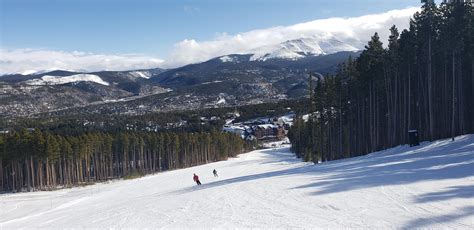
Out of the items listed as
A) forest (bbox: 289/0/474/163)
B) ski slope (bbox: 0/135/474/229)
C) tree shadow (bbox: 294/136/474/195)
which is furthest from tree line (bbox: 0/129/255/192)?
tree shadow (bbox: 294/136/474/195)

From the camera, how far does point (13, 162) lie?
2788 inches

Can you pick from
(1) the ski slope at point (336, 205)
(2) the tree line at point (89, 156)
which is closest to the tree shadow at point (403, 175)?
(1) the ski slope at point (336, 205)

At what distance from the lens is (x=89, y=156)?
82688 mm

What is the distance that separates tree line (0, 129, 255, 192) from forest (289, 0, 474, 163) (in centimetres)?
4244

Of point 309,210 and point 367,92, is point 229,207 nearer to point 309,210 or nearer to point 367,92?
point 309,210

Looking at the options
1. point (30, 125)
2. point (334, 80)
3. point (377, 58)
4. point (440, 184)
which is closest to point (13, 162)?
point (334, 80)

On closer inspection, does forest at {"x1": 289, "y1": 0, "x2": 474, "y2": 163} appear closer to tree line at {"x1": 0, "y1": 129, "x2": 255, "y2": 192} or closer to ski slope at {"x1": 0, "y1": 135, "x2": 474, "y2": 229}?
ski slope at {"x1": 0, "y1": 135, "x2": 474, "y2": 229}

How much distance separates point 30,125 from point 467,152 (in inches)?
7644

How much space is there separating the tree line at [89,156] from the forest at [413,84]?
42437mm

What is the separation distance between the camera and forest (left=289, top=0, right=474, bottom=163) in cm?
4075

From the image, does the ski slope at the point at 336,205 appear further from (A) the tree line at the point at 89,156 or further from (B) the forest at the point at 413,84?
(A) the tree line at the point at 89,156

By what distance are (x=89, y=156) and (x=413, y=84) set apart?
58.7m

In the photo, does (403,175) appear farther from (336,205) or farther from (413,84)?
(413,84)

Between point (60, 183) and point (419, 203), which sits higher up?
point (419, 203)
